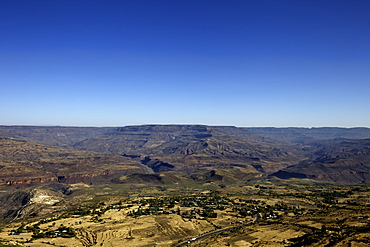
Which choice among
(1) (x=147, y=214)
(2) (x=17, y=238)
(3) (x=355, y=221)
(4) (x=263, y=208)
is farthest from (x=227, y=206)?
(2) (x=17, y=238)

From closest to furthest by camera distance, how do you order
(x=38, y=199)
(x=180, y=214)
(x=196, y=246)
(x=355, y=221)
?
(x=196, y=246) < (x=355, y=221) < (x=180, y=214) < (x=38, y=199)

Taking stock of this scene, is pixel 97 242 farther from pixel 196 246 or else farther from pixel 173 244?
pixel 196 246

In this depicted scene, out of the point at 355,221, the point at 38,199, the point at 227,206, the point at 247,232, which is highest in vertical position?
the point at 355,221

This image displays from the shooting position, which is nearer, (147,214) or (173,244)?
(173,244)

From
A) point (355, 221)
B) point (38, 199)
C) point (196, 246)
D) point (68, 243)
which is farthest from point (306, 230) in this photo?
point (38, 199)

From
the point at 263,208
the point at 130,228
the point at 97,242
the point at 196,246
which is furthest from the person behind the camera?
the point at 263,208

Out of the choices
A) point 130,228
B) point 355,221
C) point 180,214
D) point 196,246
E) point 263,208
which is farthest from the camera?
point 263,208

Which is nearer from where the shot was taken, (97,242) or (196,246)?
(196,246)

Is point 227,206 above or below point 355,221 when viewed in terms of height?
below

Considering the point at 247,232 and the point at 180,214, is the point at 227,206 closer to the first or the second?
the point at 180,214
